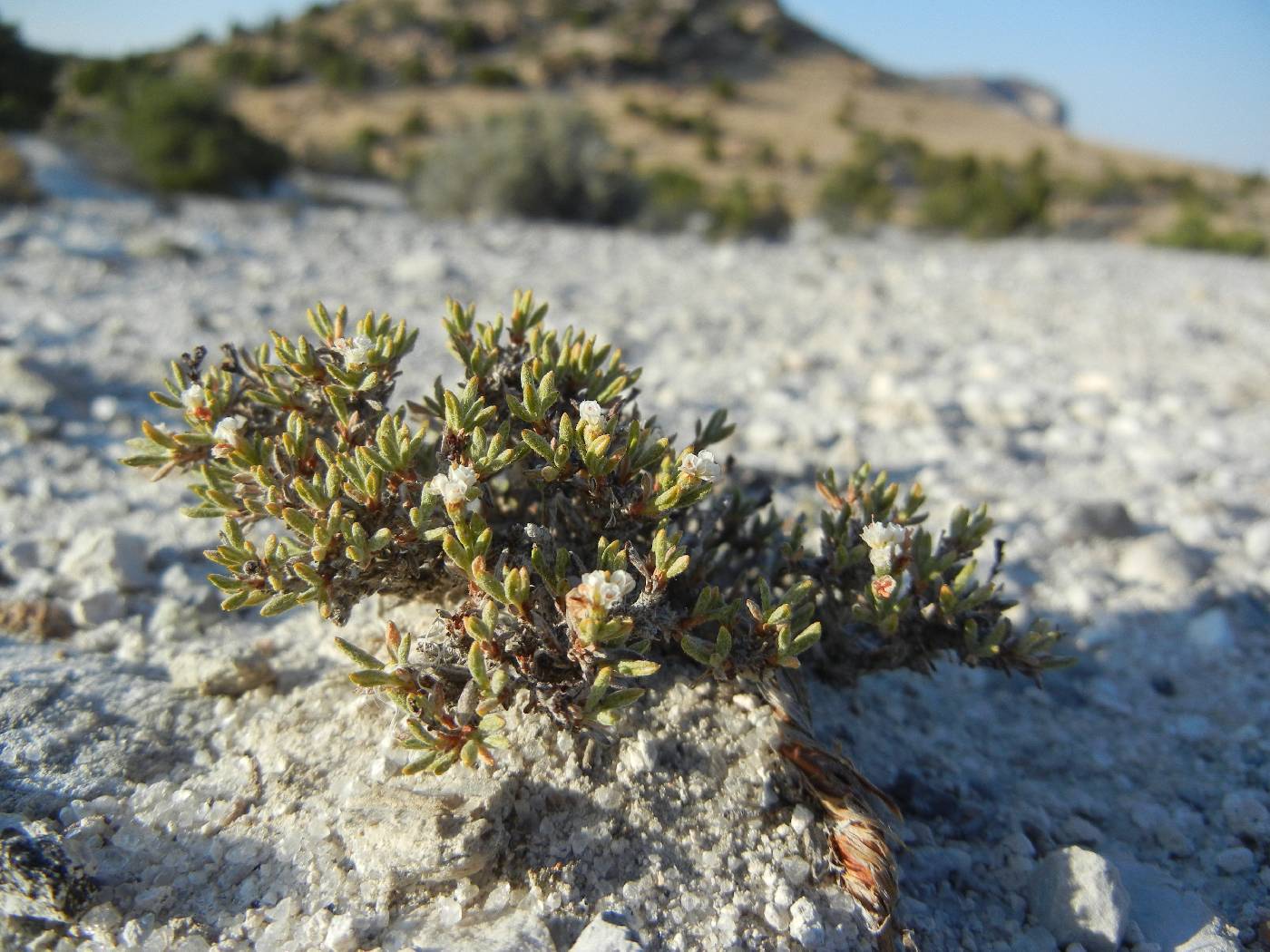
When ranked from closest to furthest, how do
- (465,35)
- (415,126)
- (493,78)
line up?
(415,126), (493,78), (465,35)

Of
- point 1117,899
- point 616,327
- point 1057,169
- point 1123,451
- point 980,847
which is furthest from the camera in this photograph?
point 1057,169

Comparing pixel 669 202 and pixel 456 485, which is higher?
pixel 456 485

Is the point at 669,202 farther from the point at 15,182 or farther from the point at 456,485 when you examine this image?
the point at 456,485

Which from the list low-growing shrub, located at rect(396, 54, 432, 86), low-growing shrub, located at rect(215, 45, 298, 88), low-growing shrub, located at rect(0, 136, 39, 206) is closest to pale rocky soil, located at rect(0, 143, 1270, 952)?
low-growing shrub, located at rect(0, 136, 39, 206)

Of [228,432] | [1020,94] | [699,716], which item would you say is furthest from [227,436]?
[1020,94]

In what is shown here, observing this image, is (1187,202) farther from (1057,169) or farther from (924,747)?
(924,747)

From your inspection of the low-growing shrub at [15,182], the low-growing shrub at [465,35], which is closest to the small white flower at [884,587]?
the low-growing shrub at [15,182]

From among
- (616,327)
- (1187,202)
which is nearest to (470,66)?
(1187,202)
